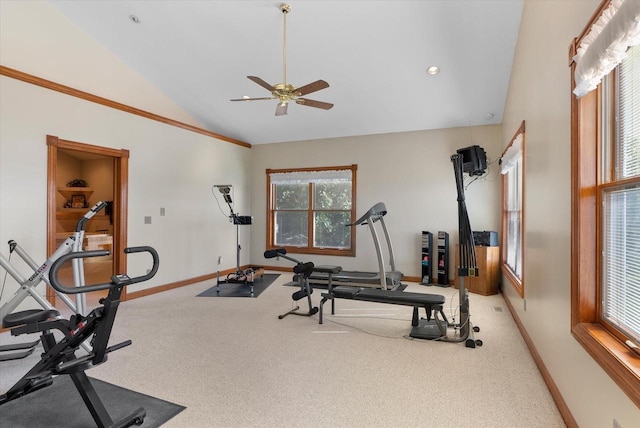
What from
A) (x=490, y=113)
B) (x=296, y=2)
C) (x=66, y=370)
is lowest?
(x=66, y=370)

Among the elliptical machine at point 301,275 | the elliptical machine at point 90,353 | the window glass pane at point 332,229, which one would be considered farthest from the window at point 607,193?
the window glass pane at point 332,229

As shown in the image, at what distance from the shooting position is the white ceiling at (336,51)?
4086mm

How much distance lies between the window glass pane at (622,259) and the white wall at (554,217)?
0.79 ft

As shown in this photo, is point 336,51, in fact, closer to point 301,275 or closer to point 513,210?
point 301,275

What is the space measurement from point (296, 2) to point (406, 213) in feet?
13.0

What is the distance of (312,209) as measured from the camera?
7.43 meters

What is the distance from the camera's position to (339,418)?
218cm

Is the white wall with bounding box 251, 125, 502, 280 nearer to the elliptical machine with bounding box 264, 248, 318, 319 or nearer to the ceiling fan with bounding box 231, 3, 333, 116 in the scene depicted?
the elliptical machine with bounding box 264, 248, 318, 319

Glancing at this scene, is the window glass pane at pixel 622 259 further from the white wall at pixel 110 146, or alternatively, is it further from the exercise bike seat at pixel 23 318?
the white wall at pixel 110 146

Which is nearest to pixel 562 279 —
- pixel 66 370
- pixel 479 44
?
pixel 66 370

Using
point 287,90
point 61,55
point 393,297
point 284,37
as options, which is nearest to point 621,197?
point 393,297

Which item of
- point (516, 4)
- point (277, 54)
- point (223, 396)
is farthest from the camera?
point (277, 54)

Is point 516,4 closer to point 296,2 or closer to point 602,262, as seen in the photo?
point 296,2

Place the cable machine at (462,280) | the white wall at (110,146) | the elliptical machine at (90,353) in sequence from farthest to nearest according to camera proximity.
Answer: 1. the white wall at (110,146)
2. the cable machine at (462,280)
3. the elliptical machine at (90,353)
